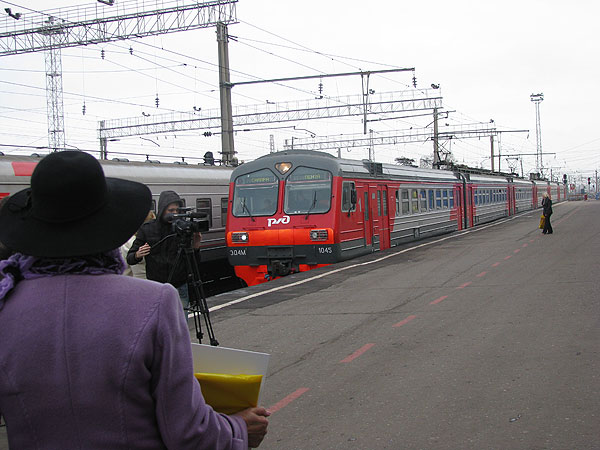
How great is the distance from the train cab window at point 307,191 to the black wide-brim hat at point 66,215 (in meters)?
13.7

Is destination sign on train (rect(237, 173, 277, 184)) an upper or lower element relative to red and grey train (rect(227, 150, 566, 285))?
upper

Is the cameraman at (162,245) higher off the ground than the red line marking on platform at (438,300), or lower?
higher

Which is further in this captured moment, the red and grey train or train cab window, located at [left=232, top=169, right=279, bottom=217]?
train cab window, located at [left=232, top=169, right=279, bottom=217]

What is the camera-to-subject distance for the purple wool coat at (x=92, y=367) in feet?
6.31

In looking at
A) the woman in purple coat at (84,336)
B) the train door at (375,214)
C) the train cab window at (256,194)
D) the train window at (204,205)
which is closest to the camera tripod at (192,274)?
the woman in purple coat at (84,336)

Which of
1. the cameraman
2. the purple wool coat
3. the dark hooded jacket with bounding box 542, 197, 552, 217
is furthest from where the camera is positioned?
the dark hooded jacket with bounding box 542, 197, 552, 217

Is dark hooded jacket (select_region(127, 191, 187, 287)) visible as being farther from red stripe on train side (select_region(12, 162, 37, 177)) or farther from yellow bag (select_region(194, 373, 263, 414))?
red stripe on train side (select_region(12, 162, 37, 177))

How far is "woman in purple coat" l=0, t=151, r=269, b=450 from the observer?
1926 mm

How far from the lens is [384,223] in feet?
65.8

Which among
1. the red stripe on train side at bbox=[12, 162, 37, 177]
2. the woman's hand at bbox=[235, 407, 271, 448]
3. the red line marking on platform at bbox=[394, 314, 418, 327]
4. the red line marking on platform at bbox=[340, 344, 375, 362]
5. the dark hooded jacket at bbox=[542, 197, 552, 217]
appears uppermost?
the red stripe on train side at bbox=[12, 162, 37, 177]

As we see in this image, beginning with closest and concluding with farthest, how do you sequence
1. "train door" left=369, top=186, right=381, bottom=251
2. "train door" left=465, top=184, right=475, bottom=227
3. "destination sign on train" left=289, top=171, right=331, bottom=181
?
1. "destination sign on train" left=289, top=171, right=331, bottom=181
2. "train door" left=369, top=186, right=381, bottom=251
3. "train door" left=465, top=184, right=475, bottom=227

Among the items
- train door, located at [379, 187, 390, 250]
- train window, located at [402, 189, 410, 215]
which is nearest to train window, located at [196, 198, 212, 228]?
train door, located at [379, 187, 390, 250]

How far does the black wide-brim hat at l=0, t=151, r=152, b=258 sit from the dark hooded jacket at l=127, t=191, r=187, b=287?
5.13 metres

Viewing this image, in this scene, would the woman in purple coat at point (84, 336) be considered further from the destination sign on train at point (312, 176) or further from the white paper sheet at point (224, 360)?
the destination sign on train at point (312, 176)
